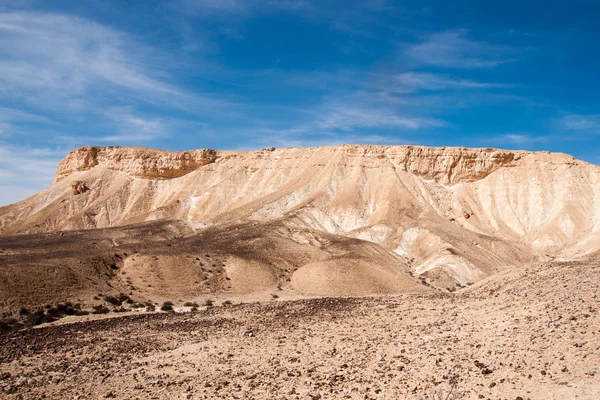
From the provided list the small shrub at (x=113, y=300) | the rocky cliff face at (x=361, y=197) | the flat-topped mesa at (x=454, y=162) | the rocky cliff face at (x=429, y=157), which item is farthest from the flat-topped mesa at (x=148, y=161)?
the small shrub at (x=113, y=300)

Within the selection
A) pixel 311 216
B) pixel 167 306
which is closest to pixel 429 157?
pixel 311 216

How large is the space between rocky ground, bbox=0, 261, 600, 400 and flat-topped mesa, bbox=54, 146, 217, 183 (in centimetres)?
5992

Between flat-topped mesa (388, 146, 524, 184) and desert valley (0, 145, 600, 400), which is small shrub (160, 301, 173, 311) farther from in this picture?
flat-topped mesa (388, 146, 524, 184)

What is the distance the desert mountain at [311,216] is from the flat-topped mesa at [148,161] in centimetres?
18

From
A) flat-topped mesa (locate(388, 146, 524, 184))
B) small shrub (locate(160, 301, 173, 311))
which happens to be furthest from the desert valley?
small shrub (locate(160, 301, 173, 311))

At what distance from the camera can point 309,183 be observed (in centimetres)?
6550

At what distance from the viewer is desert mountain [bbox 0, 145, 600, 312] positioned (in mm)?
34656

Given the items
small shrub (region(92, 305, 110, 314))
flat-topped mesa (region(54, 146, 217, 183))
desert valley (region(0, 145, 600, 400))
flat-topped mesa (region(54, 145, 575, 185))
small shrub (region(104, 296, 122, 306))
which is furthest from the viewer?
flat-topped mesa (region(54, 146, 217, 183))

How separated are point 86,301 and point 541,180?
189 ft

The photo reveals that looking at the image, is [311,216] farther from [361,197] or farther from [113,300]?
[113,300]

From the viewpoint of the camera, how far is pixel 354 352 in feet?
45.4

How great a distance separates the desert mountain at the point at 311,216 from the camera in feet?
114

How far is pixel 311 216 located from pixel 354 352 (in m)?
41.8

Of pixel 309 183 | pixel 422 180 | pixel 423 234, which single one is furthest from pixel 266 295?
pixel 422 180
